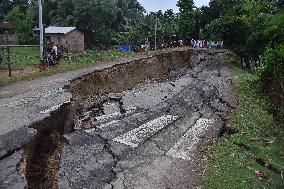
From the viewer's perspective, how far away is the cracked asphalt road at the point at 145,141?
7.16 metres

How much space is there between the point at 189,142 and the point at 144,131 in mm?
1194

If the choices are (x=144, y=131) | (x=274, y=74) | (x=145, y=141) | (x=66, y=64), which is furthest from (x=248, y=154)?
(x=66, y=64)

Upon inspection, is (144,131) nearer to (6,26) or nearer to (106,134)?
(106,134)

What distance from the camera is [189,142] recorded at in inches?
367

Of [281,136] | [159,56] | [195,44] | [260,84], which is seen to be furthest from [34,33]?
[281,136]

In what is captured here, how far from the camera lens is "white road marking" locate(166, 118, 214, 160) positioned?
A: 8531mm

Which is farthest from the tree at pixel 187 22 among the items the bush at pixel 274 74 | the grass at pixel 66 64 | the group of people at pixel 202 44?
the bush at pixel 274 74

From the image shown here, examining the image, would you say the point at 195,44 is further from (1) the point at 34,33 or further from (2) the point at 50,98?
(2) the point at 50,98

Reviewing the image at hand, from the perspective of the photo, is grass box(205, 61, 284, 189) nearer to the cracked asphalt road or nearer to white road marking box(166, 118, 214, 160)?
the cracked asphalt road

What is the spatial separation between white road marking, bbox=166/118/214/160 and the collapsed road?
0.02 metres

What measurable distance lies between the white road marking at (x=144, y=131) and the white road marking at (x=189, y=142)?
74cm

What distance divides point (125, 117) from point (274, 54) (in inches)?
194

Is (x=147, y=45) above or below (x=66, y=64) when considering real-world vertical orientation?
above

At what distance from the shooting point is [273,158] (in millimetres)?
8352
